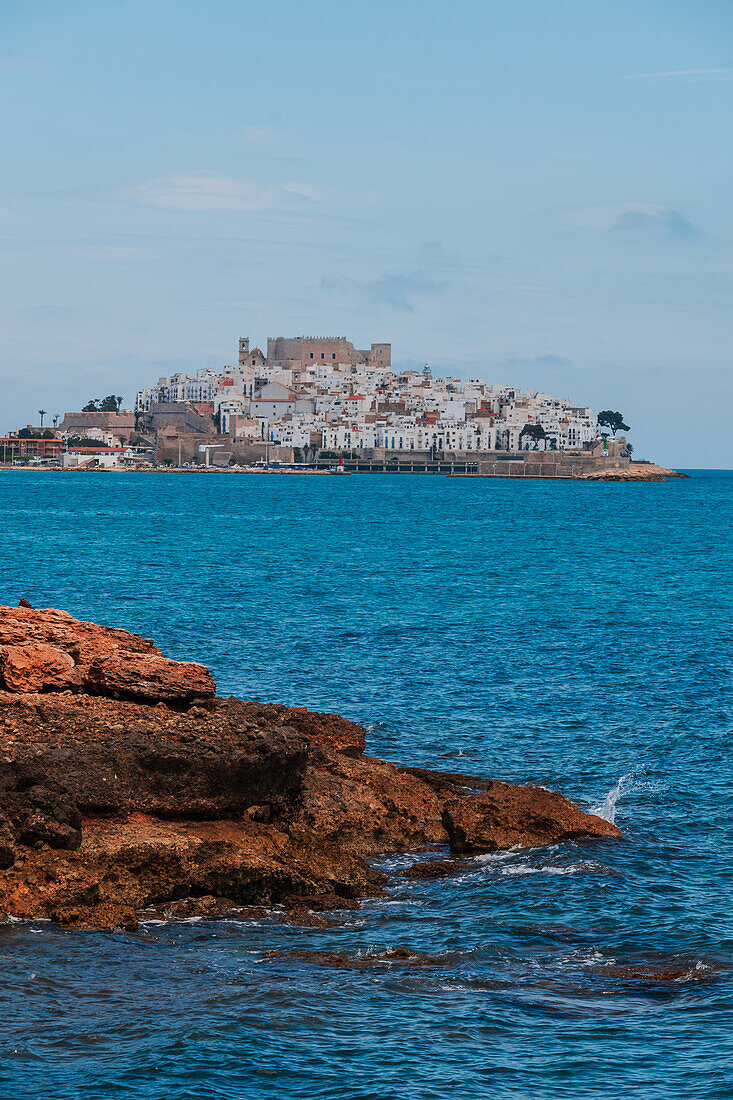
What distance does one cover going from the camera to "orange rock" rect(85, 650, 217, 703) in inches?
630

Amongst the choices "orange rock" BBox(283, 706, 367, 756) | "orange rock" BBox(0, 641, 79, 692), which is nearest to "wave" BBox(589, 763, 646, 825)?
"orange rock" BBox(283, 706, 367, 756)

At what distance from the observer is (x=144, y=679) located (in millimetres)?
16078

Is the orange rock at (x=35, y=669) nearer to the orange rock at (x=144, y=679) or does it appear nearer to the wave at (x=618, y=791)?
the orange rock at (x=144, y=679)

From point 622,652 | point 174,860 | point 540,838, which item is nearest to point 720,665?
point 622,652

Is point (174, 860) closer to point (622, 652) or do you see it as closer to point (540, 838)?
point (540, 838)

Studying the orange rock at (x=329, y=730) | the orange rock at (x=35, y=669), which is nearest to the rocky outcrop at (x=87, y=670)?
the orange rock at (x=35, y=669)

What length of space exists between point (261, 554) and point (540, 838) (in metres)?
46.0

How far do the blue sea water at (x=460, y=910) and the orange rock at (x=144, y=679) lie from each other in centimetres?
372

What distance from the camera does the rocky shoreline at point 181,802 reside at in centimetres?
1302

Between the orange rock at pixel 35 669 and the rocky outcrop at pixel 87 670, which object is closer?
the orange rock at pixel 35 669

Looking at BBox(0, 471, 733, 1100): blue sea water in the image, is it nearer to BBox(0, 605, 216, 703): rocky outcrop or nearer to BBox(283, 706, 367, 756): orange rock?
BBox(283, 706, 367, 756): orange rock

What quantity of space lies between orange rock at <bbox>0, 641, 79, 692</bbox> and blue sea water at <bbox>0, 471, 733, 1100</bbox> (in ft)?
14.2

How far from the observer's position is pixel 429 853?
1559cm

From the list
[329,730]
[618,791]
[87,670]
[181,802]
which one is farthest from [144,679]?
[618,791]
